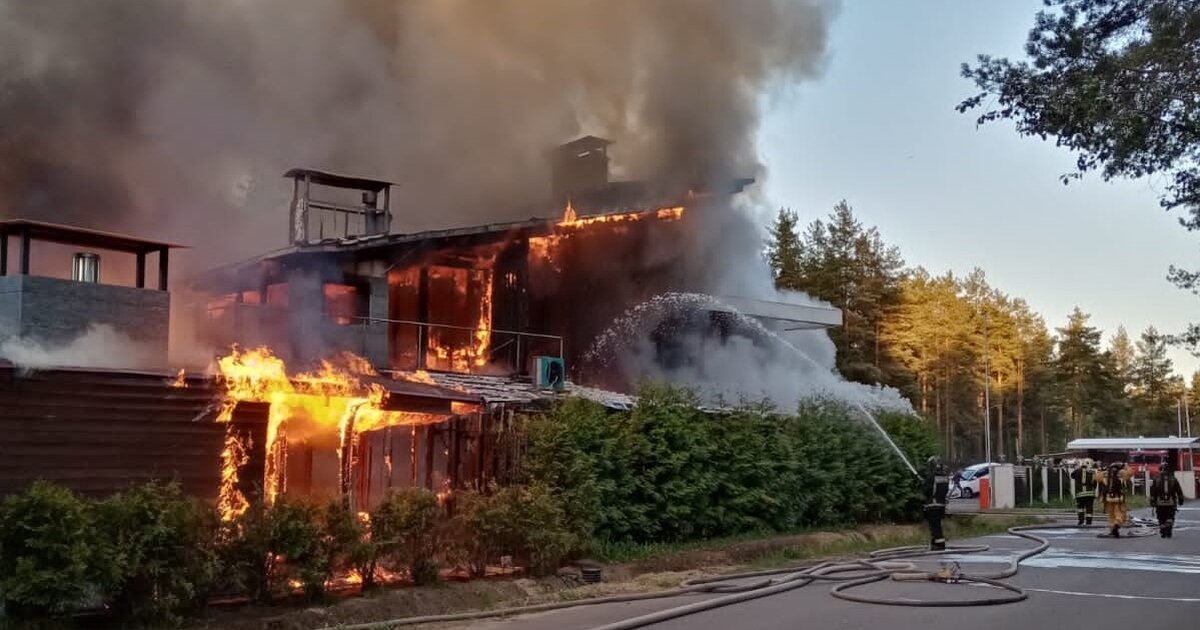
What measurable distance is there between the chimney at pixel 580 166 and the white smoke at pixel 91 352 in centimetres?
1659

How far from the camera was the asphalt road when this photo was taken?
10.0 m

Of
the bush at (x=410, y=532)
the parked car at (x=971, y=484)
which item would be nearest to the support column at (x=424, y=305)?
the bush at (x=410, y=532)

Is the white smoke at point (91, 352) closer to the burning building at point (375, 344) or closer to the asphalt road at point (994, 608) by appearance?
the burning building at point (375, 344)

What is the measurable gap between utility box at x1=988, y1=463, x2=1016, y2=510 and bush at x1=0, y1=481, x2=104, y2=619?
2787 centimetres

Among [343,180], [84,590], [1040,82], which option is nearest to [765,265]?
[343,180]

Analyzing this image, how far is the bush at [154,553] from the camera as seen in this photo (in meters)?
9.54

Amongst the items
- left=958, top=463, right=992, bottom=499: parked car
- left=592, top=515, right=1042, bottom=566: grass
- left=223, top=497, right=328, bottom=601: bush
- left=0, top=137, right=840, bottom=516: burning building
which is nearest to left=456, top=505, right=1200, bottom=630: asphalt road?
left=223, top=497, right=328, bottom=601: bush

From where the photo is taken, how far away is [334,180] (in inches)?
841

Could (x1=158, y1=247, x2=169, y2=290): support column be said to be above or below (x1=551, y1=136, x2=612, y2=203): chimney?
below

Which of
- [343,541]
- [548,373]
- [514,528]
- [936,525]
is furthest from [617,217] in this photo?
[343,541]

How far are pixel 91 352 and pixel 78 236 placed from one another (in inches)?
103

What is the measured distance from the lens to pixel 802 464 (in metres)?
19.5

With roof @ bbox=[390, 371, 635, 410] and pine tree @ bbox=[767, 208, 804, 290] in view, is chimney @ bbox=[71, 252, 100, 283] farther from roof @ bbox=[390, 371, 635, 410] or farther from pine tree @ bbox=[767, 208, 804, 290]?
pine tree @ bbox=[767, 208, 804, 290]

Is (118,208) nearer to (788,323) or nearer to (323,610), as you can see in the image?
(323,610)
